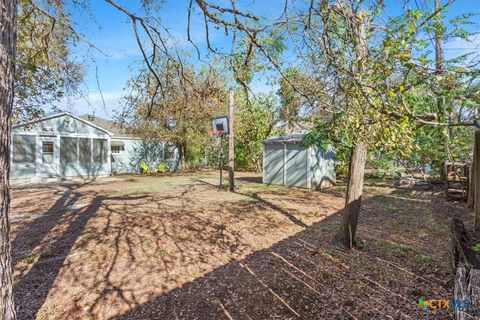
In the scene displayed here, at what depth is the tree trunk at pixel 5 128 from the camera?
1.63m

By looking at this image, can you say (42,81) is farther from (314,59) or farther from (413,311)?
(413,311)

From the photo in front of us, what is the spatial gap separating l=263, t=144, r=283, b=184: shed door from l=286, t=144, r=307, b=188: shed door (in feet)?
1.38

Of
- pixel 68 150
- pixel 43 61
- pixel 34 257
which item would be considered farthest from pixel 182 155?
pixel 34 257

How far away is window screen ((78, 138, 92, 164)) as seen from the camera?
15.2m

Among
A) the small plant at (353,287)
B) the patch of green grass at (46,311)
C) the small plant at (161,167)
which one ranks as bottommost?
the patch of green grass at (46,311)

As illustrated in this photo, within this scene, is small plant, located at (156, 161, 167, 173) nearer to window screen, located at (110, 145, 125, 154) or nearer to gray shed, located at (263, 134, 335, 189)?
window screen, located at (110, 145, 125, 154)

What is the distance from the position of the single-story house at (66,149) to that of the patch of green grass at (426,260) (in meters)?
11.3

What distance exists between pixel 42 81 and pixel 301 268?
6.22m

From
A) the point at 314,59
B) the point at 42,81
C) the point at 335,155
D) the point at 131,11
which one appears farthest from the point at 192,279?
the point at 335,155

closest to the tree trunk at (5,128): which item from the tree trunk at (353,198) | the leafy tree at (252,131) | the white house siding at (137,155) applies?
the tree trunk at (353,198)

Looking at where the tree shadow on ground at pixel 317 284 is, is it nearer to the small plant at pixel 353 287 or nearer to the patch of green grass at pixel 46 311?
the small plant at pixel 353 287

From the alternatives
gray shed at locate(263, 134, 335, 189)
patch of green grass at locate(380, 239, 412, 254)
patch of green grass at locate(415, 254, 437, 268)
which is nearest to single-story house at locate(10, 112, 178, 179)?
gray shed at locate(263, 134, 335, 189)

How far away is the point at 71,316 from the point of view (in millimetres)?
2836

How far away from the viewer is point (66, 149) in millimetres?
14539
